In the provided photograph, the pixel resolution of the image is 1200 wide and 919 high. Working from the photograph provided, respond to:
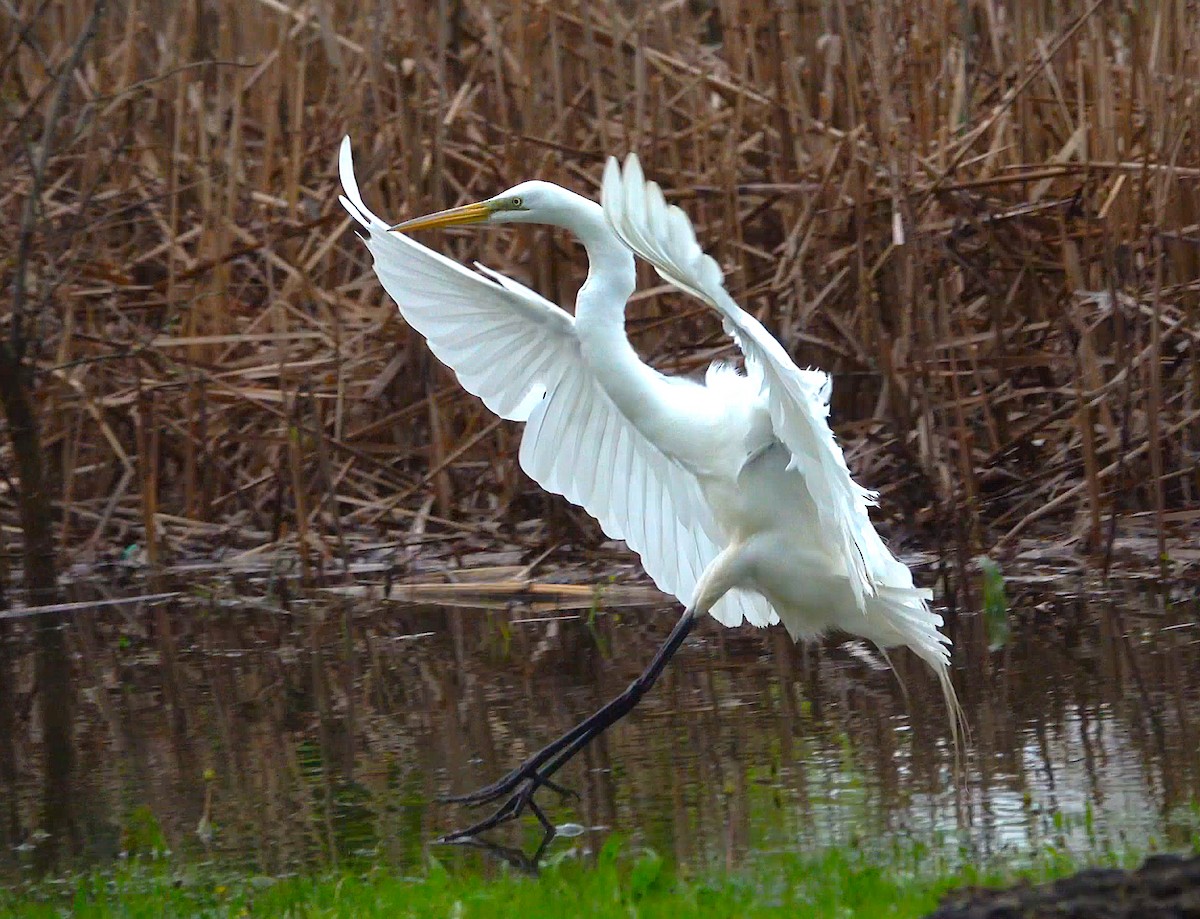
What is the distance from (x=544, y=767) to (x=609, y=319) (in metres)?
1.16

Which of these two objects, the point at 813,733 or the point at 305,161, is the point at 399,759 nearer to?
the point at 813,733

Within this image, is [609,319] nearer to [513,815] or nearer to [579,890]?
[513,815]

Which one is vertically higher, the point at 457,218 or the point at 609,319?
the point at 457,218

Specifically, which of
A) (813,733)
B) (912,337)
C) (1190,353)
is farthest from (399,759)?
(1190,353)

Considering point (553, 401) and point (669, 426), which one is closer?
point (669, 426)

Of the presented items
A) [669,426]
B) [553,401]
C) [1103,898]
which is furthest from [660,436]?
[1103,898]

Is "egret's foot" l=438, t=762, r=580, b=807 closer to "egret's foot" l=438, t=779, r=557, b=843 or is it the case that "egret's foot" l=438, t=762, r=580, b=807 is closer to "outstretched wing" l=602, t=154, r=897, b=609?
"egret's foot" l=438, t=779, r=557, b=843

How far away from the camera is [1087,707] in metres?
4.54

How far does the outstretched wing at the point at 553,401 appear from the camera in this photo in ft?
16.3

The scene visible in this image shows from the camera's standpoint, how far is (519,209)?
4730 mm

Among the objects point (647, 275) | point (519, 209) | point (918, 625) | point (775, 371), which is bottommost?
point (918, 625)

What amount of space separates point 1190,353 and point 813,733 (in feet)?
9.46

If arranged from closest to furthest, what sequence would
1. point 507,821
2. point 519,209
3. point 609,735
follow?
point 507,821 → point 519,209 → point 609,735

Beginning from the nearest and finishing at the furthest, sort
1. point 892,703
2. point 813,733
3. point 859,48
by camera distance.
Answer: point 813,733 → point 892,703 → point 859,48
